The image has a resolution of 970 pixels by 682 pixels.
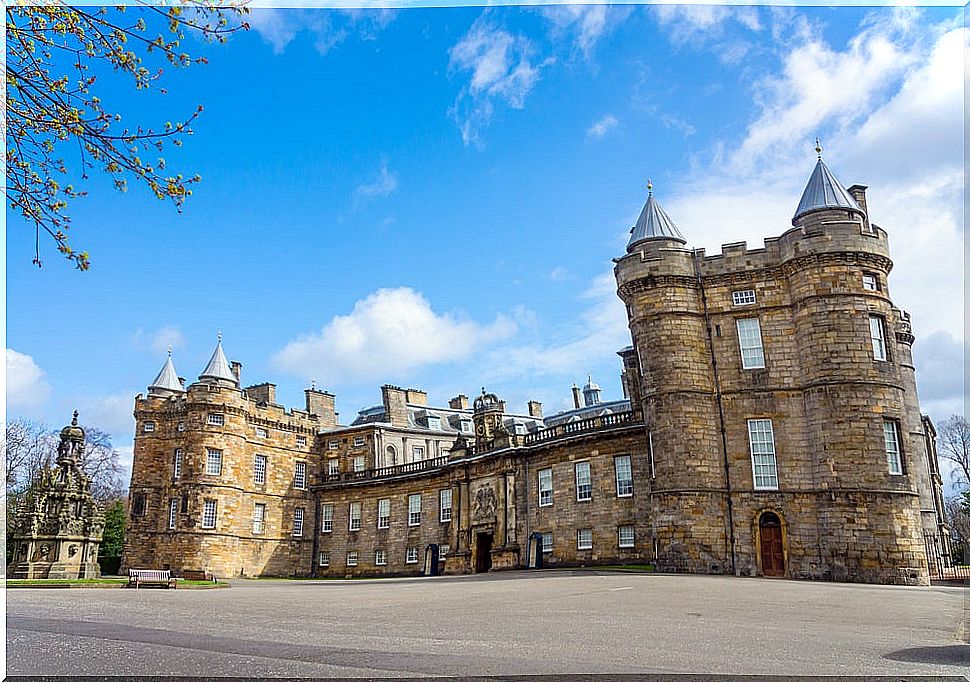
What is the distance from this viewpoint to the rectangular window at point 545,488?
35844 mm

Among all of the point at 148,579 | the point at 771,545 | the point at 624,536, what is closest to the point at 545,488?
the point at 624,536

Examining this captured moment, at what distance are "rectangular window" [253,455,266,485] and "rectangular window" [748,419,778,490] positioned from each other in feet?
105

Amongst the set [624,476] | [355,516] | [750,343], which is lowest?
[355,516]

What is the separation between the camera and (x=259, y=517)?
48625 millimetres

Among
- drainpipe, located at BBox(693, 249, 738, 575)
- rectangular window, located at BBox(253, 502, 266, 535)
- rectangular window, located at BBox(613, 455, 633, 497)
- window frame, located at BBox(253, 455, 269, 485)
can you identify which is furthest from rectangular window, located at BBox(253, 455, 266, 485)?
drainpipe, located at BBox(693, 249, 738, 575)

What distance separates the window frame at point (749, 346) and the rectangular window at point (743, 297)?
639mm

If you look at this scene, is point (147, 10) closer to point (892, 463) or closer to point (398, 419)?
point (892, 463)

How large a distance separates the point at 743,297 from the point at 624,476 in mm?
8895

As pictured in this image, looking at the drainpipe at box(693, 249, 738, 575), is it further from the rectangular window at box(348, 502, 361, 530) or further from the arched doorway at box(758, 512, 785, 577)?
the rectangular window at box(348, 502, 361, 530)

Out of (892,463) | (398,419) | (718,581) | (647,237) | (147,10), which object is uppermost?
(647,237)

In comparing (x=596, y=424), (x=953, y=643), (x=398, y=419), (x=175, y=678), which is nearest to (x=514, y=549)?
(x=596, y=424)

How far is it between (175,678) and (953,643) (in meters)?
8.99

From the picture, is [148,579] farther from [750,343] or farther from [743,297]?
[743,297]

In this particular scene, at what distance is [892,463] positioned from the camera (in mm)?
27078
